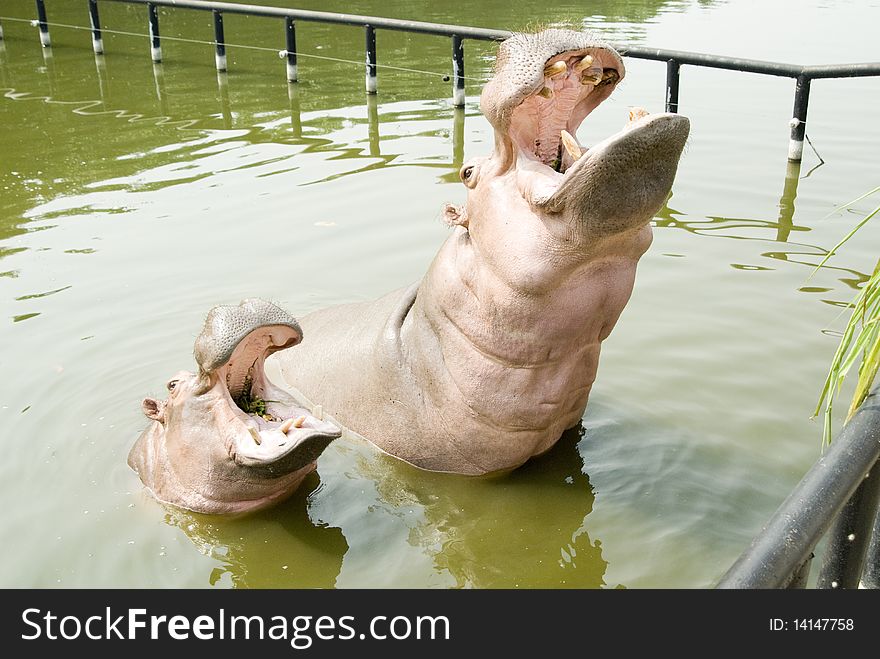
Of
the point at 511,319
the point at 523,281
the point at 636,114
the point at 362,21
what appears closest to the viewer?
the point at 636,114

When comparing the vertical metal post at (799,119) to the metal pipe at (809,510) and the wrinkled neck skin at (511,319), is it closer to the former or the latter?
the wrinkled neck skin at (511,319)

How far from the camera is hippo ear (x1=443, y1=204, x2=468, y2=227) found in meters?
4.11

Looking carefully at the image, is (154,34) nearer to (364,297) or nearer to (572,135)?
(364,297)

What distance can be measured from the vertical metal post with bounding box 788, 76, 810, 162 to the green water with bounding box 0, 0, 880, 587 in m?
0.25

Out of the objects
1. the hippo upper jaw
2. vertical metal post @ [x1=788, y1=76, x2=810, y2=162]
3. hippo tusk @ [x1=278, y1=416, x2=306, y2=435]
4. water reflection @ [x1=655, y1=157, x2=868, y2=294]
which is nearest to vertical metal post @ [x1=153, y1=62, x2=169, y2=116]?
water reflection @ [x1=655, y1=157, x2=868, y2=294]

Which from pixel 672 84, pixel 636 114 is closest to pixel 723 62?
pixel 672 84

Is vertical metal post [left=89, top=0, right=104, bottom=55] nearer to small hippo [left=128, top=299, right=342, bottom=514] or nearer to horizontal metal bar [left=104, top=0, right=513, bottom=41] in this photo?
horizontal metal bar [left=104, top=0, right=513, bottom=41]

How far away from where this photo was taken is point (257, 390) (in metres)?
4.35

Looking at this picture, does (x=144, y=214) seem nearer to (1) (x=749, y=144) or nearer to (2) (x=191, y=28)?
(1) (x=749, y=144)

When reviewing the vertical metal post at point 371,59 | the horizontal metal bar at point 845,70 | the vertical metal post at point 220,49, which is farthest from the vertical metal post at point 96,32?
the horizontal metal bar at point 845,70

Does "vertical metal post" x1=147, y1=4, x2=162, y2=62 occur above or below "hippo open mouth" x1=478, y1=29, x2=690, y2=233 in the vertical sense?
below

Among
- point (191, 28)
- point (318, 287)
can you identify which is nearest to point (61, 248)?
point (318, 287)

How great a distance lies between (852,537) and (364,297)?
4900 millimetres

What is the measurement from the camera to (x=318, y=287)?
23.0ft
